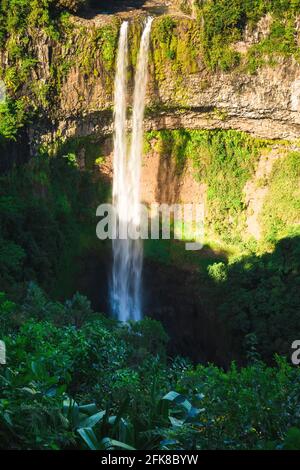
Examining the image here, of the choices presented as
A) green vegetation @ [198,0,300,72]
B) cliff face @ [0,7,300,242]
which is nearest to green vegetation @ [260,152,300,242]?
cliff face @ [0,7,300,242]

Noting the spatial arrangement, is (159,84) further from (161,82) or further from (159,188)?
(159,188)

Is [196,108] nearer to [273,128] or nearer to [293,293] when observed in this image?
[273,128]

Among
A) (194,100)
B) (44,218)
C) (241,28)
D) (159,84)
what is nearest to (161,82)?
(159,84)

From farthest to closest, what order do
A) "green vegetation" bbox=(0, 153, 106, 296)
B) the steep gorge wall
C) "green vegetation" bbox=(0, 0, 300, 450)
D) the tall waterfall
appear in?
the tall waterfall, the steep gorge wall, "green vegetation" bbox=(0, 153, 106, 296), "green vegetation" bbox=(0, 0, 300, 450)

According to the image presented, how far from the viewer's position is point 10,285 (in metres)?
13.3

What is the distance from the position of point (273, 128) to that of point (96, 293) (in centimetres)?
682

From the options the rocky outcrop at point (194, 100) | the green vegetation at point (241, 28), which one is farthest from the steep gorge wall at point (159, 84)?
the green vegetation at point (241, 28)

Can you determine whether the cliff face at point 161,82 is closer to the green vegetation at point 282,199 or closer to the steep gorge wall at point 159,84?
the steep gorge wall at point 159,84

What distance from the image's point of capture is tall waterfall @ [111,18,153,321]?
702 inches

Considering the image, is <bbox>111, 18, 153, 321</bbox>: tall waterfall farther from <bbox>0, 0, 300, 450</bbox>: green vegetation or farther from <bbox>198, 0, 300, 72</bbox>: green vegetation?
<bbox>198, 0, 300, 72</bbox>: green vegetation

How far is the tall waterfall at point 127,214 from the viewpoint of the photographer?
17.8 meters

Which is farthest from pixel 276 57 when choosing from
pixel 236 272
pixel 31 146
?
pixel 31 146

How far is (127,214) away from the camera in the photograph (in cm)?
1844
